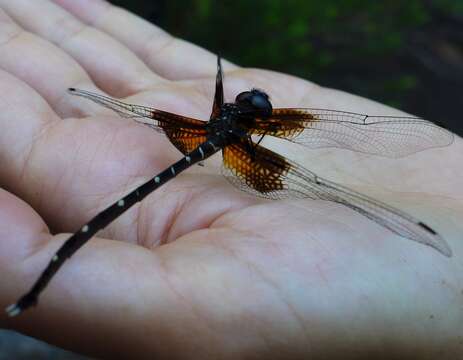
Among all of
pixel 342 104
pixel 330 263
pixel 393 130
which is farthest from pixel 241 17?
pixel 330 263

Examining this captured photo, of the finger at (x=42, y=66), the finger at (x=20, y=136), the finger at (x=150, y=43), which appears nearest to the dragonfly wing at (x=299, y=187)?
the finger at (x=20, y=136)

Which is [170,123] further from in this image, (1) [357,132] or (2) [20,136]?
(1) [357,132]

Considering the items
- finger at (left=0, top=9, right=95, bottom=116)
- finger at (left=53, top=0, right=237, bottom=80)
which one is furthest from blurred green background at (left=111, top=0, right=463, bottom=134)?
finger at (left=0, top=9, right=95, bottom=116)

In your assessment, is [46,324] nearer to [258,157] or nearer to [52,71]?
[258,157]

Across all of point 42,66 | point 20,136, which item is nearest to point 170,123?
point 20,136

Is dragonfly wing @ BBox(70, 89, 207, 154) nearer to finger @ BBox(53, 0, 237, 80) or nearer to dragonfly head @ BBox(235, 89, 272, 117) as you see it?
dragonfly head @ BBox(235, 89, 272, 117)

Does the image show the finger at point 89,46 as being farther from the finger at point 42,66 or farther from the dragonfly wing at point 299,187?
the dragonfly wing at point 299,187
